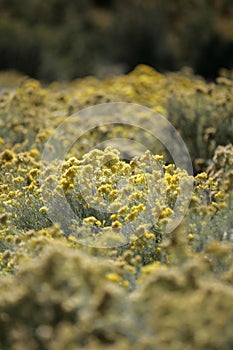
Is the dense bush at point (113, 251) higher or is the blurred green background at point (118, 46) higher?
the blurred green background at point (118, 46)

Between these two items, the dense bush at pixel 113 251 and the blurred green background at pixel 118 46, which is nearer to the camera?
the dense bush at pixel 113 251

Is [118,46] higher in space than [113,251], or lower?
higher

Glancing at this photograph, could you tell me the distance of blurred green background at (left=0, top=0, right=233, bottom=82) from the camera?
1379cm

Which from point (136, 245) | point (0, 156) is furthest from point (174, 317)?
point (0, 156)

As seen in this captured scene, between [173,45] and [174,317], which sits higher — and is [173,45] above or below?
above

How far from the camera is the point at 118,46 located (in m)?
14.6

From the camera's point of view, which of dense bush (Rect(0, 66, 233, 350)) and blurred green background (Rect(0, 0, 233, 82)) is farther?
blurred green background (Rect(0, 0, 233, 82))

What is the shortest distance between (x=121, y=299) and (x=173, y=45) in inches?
523

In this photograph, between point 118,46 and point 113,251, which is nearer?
point 113,251

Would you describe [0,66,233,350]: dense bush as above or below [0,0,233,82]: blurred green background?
below

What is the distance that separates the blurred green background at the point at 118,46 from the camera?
13.8 m

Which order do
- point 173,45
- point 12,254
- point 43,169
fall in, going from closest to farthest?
point 12,254, point 43,169, point 173,45

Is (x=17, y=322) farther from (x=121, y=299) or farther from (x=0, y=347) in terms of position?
(x=121, y=299)

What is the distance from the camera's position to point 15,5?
60.7 feet
